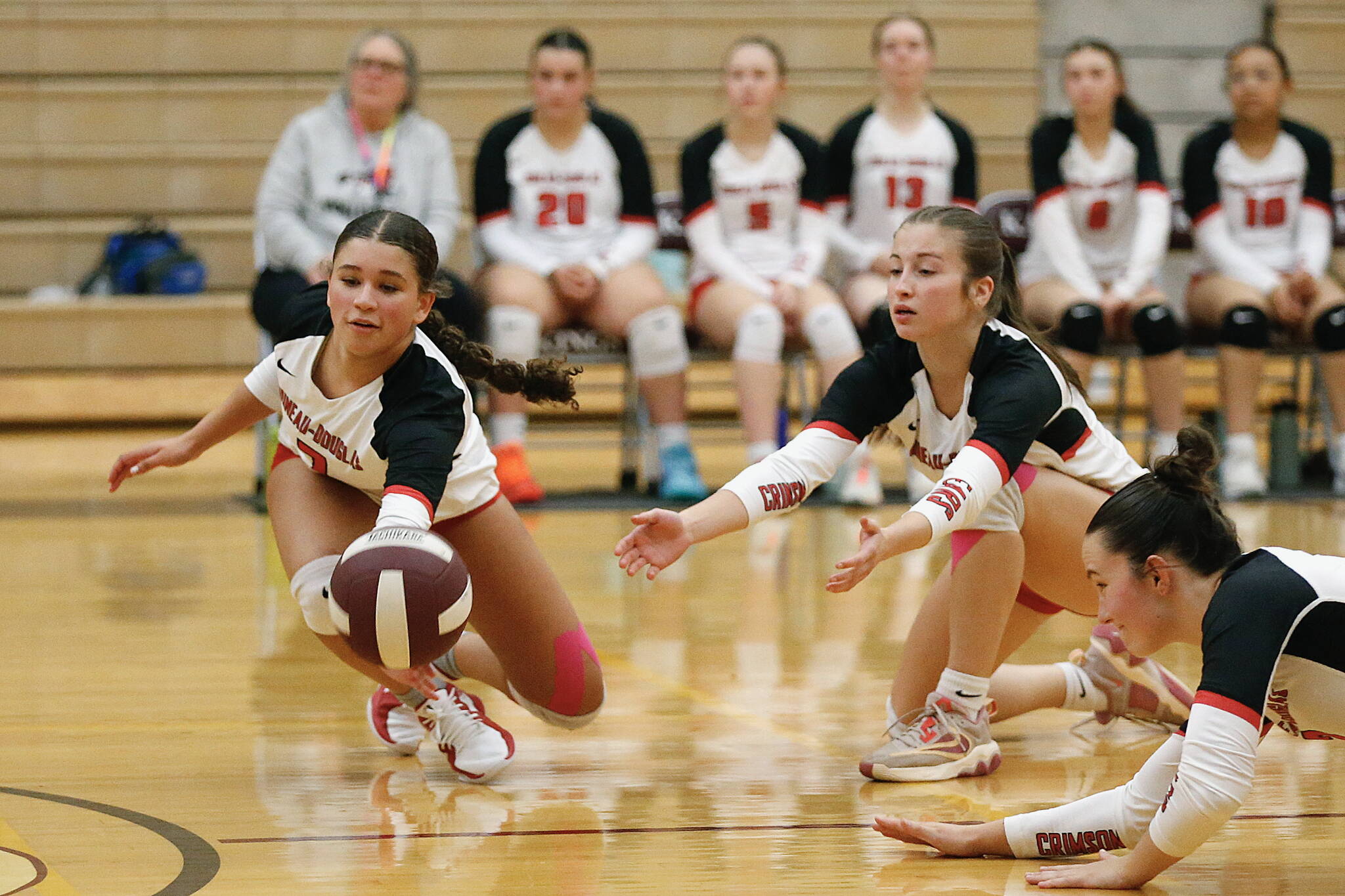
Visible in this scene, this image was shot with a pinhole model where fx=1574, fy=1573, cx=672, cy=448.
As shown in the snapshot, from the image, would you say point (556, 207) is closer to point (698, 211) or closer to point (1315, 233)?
point (698, 211)

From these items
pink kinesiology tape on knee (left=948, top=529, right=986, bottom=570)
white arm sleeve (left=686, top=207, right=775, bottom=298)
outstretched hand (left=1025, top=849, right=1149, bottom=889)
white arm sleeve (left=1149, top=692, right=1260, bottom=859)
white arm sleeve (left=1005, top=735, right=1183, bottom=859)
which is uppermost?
white arm sleeve (left=686, top=207, right=775, bottom=298)

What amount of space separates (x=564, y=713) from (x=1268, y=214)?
4.46 m

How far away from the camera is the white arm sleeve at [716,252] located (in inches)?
233

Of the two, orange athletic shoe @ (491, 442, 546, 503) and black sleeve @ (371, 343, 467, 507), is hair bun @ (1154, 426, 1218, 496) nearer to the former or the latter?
black sleeve @ (371, 343, 467, 507)

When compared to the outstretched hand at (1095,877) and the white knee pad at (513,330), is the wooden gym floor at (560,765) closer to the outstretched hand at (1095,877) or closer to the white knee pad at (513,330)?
the outstretched hand at (1095,877)

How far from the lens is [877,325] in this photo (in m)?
5.74

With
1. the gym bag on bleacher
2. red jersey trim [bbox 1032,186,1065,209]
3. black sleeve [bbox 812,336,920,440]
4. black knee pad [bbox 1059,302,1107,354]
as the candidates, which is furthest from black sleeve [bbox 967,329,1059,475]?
the gym bag on bleacher

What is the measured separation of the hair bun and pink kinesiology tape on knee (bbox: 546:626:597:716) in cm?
107

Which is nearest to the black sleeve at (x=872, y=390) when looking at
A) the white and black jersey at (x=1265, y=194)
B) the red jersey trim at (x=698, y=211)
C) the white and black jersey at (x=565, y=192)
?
the white and black jersey at (x=565, y=192)

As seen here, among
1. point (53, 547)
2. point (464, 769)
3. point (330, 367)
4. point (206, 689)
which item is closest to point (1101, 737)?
point (464, 769)

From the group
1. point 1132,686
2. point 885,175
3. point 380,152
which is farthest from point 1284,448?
point 1132,686

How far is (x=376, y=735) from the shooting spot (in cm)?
269

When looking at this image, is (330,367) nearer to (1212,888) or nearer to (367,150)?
(1212,888)

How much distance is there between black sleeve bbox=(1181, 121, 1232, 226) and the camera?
Result: 612 cm
